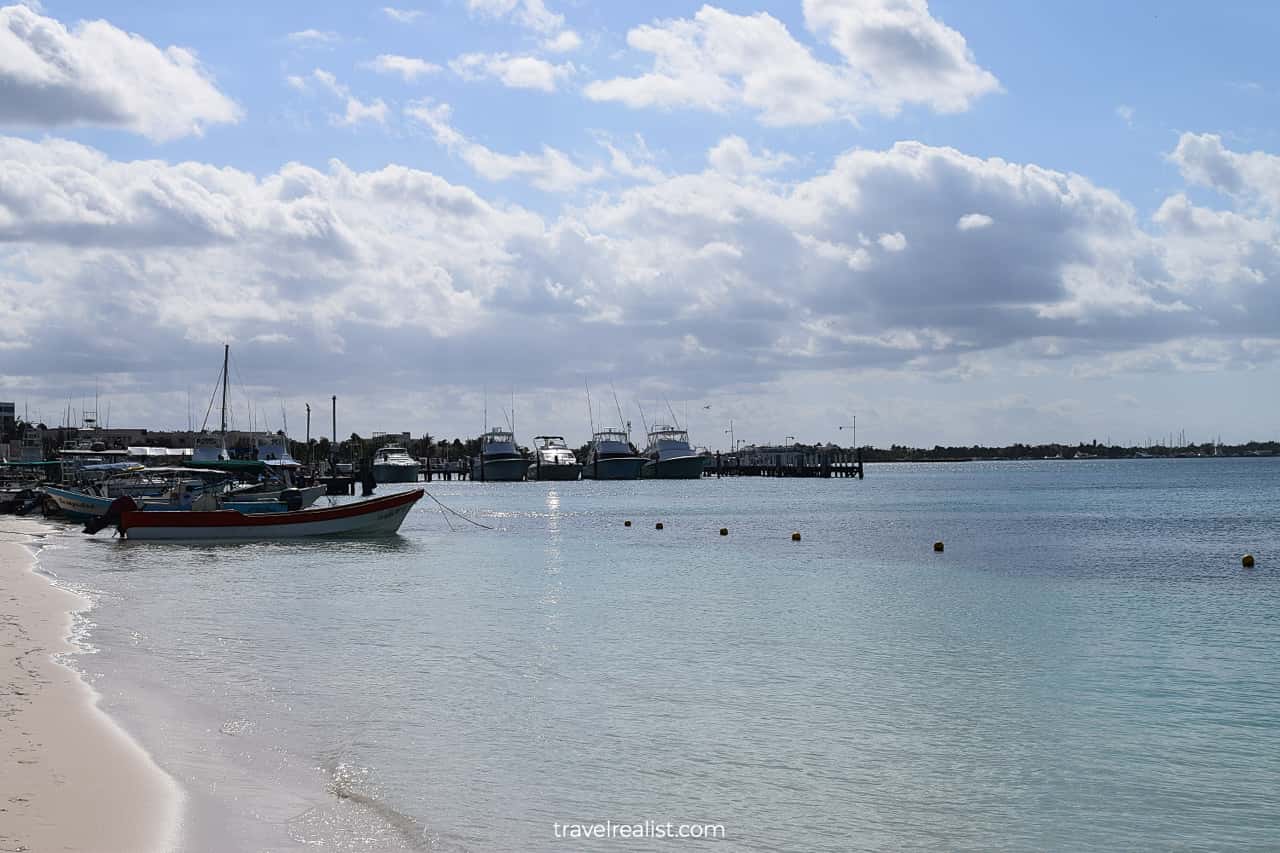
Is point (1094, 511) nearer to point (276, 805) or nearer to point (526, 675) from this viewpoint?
point (526, 675)

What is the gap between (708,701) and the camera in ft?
56.1

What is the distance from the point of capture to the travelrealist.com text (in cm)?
1097

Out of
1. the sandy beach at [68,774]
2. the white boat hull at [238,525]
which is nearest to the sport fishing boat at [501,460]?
the white boat hull at [238,525]

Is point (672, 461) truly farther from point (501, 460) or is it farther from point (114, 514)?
point (114, 514)

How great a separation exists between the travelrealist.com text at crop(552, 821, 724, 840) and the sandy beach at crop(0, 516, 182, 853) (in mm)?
3694

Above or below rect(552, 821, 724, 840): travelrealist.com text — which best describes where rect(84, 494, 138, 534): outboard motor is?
above

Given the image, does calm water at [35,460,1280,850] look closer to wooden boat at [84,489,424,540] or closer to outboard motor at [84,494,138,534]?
wooden boat at [84,489,424,540]

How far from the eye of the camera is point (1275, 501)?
305 feet

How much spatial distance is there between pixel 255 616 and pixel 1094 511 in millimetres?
67331

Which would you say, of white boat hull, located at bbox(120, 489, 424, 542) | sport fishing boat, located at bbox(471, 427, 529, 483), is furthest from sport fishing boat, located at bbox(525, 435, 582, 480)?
white boat hull, located at bbox(120, 489, 424, 542)

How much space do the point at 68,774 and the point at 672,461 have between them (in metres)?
172

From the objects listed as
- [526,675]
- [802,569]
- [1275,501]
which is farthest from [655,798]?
[1275,501]

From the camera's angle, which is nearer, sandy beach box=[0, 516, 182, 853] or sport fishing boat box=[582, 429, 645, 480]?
sandy beach box=[0, 516, 182, 853]

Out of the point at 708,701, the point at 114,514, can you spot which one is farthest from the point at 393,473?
the point at 708,701
